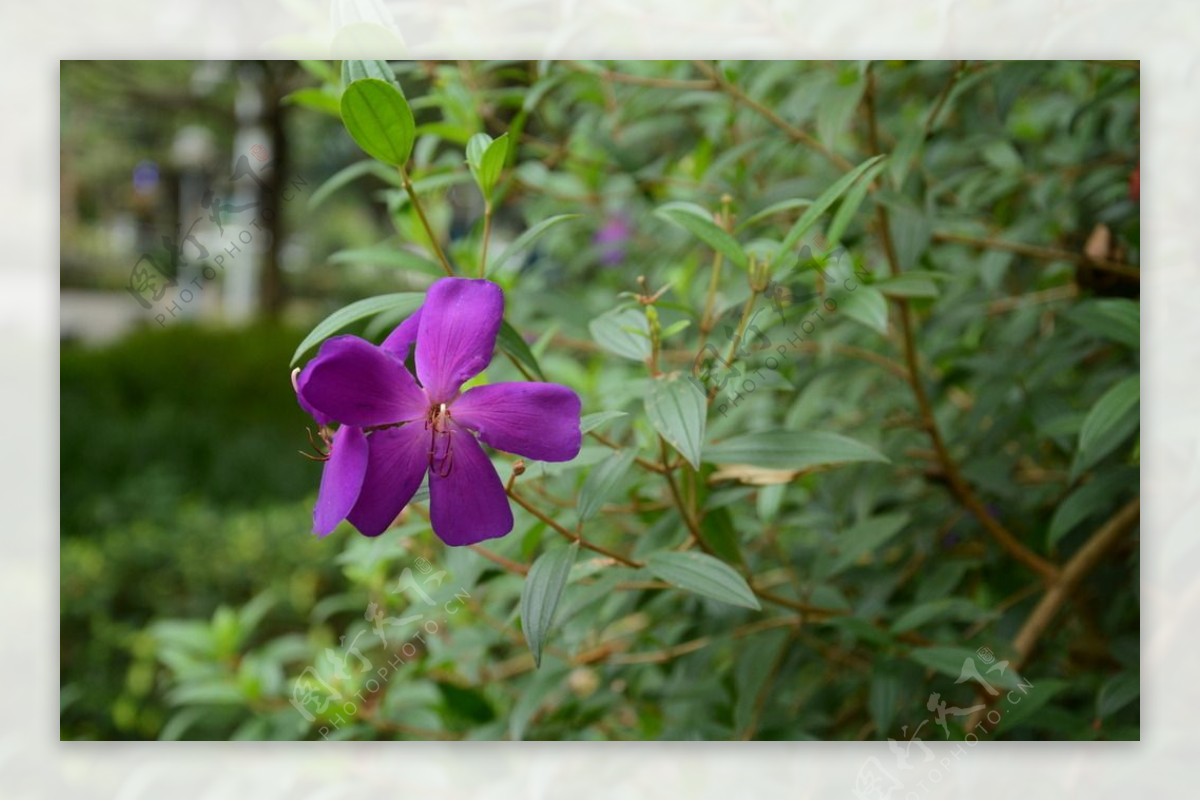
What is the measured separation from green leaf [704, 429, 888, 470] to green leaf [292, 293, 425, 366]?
250mm

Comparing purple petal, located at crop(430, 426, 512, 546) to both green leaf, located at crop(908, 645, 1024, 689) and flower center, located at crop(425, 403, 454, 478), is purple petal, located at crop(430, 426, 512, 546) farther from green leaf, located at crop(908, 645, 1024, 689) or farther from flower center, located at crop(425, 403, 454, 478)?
green leaf, located at crop(908, 645, 1024, 689)

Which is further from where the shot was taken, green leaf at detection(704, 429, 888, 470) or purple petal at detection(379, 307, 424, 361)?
green leaf at detection(704, 429, 888, 470)

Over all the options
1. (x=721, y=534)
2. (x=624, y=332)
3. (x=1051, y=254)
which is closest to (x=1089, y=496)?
(x=1051, y=254)

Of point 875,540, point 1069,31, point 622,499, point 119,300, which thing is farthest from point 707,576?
point 119,300

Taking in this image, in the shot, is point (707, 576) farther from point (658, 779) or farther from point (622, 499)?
point (658, 779)

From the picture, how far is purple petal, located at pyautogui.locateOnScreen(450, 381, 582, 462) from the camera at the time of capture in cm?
57

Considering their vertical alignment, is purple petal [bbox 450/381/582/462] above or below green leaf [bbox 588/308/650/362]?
below

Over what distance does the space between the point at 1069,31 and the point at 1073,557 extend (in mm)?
514

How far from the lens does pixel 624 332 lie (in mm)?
752

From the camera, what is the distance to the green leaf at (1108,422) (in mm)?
831

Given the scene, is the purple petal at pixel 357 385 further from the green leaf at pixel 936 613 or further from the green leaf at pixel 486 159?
the green leaf at pixel 936 613
